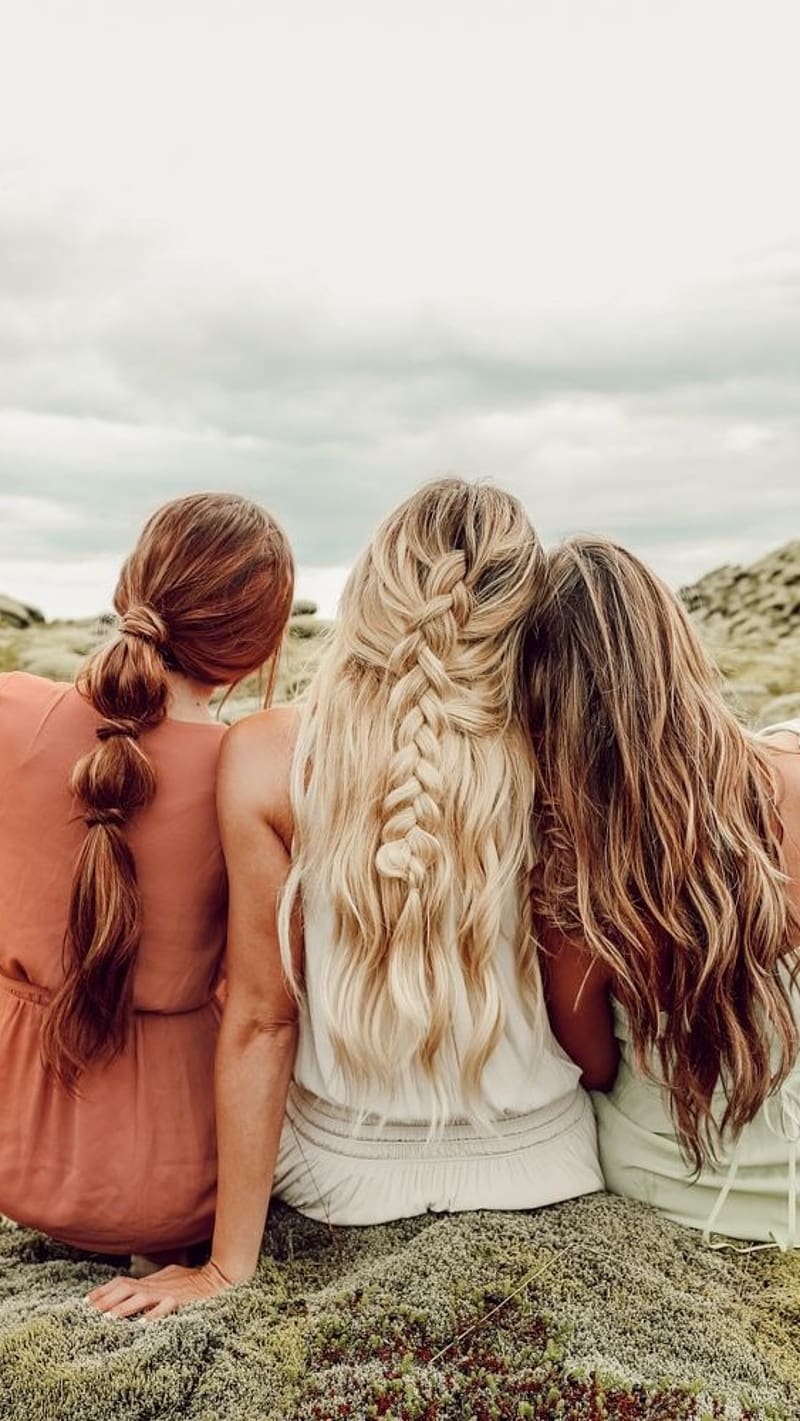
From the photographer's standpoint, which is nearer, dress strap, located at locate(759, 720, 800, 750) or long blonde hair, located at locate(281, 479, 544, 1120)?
long blonde hair, located at locate(281, 479, 544, 1120)

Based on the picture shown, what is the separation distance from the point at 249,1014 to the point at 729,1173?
136cm

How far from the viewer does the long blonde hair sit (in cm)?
300

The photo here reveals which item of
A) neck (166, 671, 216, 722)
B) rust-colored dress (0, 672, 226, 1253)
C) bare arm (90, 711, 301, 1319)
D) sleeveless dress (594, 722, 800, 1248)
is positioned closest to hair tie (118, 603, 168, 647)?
neck (166, 671, 216, 722)

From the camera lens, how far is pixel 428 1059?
3.12 m

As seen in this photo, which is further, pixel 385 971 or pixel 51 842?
pixel 51 842

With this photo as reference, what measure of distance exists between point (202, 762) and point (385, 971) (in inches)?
30.3

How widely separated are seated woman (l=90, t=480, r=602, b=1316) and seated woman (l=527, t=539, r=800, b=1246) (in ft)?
0.33

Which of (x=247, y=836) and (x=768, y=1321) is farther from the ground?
(x=247, y=836)

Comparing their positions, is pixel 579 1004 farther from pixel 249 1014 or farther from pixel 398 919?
pixel 249 1014

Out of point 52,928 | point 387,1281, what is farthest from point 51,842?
point 387,1281

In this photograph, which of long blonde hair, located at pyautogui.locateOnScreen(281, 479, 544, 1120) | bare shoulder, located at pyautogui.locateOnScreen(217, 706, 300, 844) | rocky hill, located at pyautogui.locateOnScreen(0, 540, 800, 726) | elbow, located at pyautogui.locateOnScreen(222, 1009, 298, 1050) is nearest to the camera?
long blonde hair, located at pyautogui.locateOnScreen(281, 479, 544, 1120)

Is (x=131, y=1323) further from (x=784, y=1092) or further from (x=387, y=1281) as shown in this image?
(x=784, y=1092)

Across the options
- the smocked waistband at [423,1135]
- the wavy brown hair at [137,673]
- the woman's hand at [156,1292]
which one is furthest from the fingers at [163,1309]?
the wavy brown hair at [137,673]

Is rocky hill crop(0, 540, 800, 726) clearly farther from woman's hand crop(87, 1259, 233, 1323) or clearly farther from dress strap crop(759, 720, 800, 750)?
woman's hand crop(87, 1259, 233, 1323)
